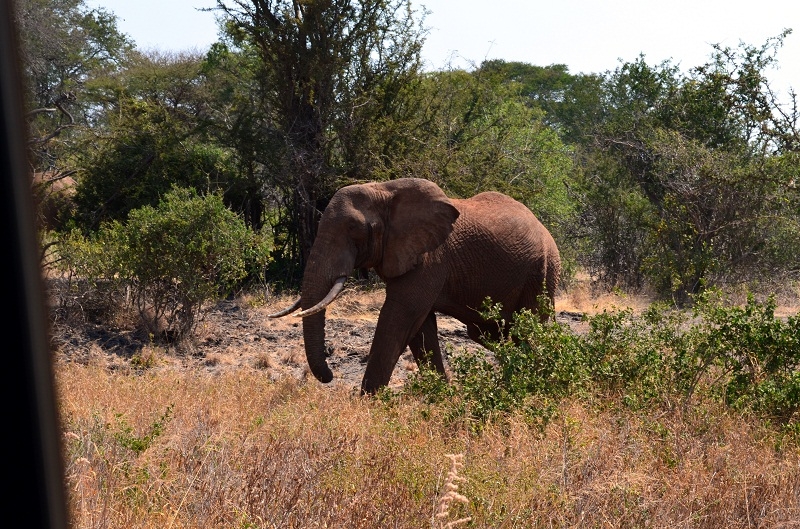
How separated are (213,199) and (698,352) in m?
7.64

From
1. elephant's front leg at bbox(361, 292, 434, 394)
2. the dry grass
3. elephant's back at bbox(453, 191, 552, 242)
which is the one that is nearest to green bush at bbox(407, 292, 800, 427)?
the dry grass

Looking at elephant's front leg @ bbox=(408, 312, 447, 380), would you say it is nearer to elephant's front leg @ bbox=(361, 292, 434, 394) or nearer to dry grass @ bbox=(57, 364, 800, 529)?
elephant's front leg @ bbox=(361, 292, 434, 394)

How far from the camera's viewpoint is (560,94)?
170 ft

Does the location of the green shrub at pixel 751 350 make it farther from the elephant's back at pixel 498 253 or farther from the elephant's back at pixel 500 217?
the elephant's back at pixel 500 217

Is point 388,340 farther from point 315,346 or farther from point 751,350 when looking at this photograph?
point 751,350

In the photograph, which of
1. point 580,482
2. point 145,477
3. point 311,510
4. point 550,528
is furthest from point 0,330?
point 580,482

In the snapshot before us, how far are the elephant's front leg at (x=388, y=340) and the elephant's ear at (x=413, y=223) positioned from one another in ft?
1.21

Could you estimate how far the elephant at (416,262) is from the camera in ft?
28.1

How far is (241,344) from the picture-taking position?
12.6 meters

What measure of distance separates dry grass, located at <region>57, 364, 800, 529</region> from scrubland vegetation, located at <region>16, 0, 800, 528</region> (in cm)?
2

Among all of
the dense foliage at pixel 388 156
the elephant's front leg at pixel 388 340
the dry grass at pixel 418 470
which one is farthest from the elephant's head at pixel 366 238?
the dense foliage at pixel 388 156

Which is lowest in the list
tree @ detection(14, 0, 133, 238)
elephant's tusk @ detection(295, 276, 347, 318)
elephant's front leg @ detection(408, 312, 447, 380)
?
elephant's front leg @ detection(408, 312, 447, 380)

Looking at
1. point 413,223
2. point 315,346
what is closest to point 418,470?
point 315,346

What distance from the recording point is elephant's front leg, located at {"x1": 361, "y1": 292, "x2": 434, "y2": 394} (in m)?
8.59
